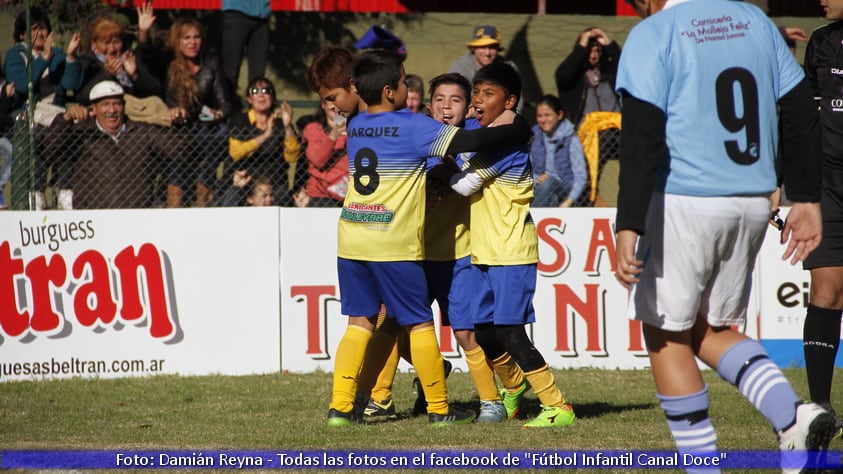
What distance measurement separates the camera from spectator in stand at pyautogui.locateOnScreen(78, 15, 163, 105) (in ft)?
32.9

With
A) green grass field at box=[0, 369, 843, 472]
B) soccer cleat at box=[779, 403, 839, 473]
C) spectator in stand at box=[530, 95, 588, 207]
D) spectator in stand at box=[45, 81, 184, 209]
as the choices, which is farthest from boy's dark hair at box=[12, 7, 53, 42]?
soccer cleat at box=[779, 403, 839, 473]

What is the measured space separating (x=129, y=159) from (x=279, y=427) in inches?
149

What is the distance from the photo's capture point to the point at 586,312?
9.16 m

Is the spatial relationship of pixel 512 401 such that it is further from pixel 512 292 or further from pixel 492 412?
pixel 512 292

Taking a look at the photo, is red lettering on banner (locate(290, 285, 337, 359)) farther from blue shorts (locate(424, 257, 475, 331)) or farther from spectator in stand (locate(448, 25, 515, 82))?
spectator in stand (locate(448, 25, 515, 82))

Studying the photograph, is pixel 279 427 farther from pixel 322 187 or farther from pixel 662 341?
pixel 322 187

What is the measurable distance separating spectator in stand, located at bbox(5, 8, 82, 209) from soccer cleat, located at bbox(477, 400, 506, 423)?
5.12 meters

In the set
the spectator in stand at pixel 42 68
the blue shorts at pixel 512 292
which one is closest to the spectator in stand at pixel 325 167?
the spectator in stand at pixel 42 68

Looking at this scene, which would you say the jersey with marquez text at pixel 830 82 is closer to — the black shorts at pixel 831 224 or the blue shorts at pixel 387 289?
the black shorts at pixel 831 224

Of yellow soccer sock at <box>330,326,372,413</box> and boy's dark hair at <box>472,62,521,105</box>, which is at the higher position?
boy's dark hair at <box>472,62,521,105</box>

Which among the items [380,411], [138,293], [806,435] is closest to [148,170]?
[138,293]

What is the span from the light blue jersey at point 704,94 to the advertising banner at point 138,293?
542 centimetres

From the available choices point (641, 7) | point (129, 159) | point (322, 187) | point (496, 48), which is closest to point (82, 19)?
point (129, 159)

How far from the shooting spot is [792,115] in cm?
422
